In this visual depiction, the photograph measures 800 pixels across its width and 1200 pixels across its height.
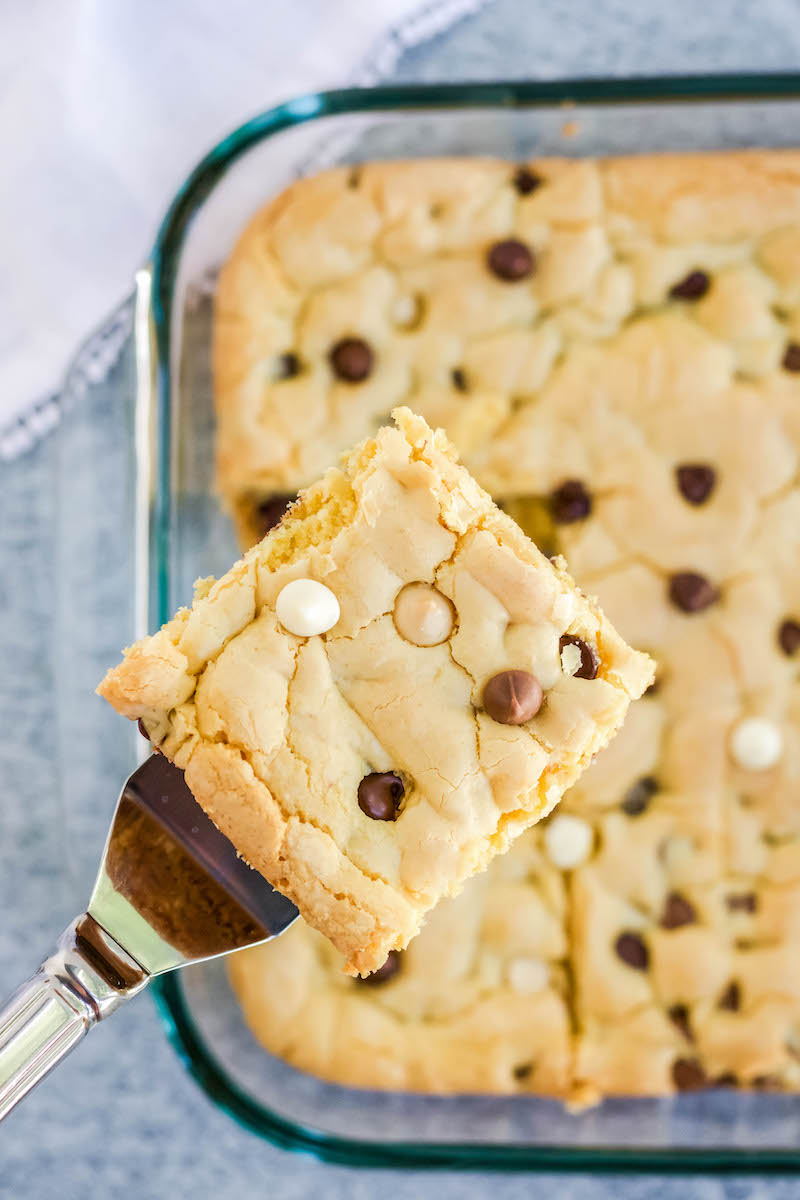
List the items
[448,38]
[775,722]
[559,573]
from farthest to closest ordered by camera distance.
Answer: [448,38] → [775,722] → [559,573]

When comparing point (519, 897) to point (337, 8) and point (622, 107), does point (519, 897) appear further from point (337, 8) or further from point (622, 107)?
point (337, 8)

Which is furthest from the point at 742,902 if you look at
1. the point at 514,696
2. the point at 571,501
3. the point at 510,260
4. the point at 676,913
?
the point at 510,260

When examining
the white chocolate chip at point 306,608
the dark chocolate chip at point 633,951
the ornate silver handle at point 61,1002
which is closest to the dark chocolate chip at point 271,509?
the white chocolate chip at point 306,608

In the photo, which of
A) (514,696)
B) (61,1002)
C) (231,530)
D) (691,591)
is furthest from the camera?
(231,530)

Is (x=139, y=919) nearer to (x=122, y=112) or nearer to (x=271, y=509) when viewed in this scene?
(x=271, y=509)

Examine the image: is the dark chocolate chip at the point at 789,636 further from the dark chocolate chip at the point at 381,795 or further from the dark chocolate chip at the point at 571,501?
the dark chocolate chip at the point at 381,795

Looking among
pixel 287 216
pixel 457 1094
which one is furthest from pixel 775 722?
pixel 287 216
